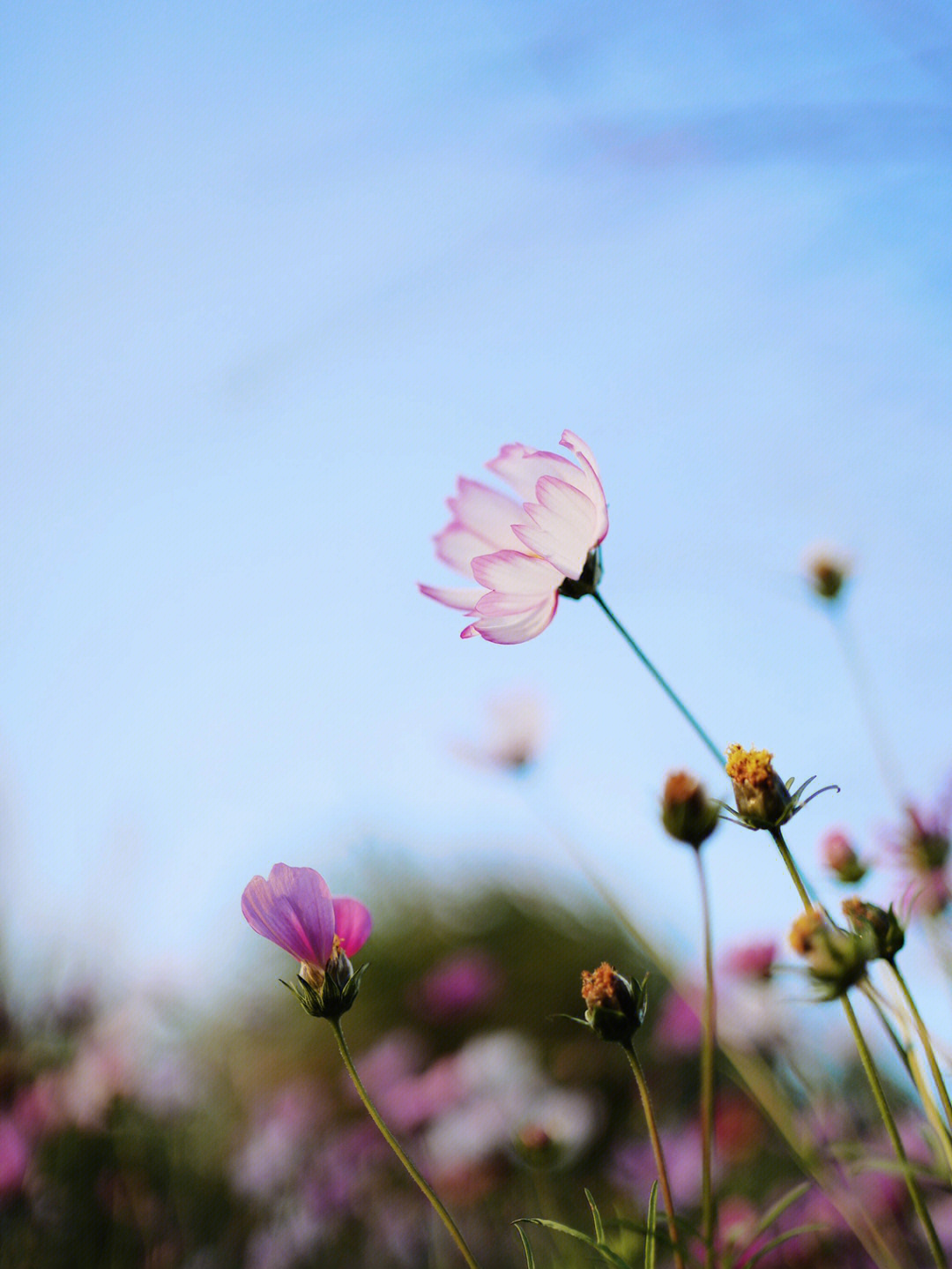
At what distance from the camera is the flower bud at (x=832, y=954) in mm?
333

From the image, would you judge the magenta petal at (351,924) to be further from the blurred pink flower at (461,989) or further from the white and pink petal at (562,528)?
the blurred pink flower at (461,989)

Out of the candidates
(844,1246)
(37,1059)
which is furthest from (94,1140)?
(844,1246)

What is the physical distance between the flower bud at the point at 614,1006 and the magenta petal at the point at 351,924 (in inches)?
4.6

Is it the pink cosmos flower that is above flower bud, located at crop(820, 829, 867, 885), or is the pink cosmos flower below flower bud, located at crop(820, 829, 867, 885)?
above

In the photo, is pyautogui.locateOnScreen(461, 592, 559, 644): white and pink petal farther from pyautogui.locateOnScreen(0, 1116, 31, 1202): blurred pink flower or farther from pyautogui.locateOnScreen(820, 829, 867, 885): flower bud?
pyautogui.locateOnScreen(0, 1116, 31, 1202): blurred pink flower

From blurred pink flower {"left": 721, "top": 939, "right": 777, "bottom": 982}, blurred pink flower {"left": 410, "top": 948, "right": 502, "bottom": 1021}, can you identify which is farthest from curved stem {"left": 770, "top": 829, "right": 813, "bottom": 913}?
blurred pink flower {"left": 410, "top": 948, "right": 502, "bottom": 1021}

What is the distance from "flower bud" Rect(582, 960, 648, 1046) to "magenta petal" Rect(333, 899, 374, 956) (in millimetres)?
117

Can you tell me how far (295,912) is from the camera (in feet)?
1.36

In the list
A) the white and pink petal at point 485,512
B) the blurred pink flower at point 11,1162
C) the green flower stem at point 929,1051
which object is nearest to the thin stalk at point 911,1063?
the green flower stem at point 929,1051

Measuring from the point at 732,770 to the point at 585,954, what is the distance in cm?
189

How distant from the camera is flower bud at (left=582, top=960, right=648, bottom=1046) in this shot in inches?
15.4

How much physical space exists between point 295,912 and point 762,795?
0.67ft

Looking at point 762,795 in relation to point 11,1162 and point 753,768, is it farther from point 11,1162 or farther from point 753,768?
point 11,1162

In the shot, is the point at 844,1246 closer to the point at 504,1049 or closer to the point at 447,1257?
the point at 504,1049
